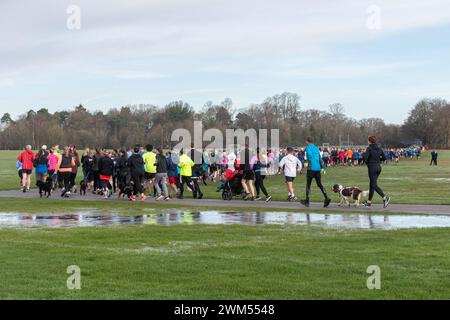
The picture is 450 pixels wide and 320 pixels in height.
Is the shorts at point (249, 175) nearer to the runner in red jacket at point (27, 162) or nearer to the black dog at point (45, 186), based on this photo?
the black dog at point (45, 186)

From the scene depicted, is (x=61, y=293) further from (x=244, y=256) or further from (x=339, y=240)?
(x=339, y=240)

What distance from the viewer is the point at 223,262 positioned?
1009 cm

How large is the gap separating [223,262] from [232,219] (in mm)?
6520

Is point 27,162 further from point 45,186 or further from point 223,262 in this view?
point 223,262

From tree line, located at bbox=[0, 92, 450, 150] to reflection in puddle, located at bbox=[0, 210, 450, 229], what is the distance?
91284 millimetres

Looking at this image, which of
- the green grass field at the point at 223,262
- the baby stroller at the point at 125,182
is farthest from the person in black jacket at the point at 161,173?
the green grass field at the point at 223,262

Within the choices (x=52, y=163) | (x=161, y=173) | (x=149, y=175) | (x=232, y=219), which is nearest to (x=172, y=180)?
(x=149, y=175)

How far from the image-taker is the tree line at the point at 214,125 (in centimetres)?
12144

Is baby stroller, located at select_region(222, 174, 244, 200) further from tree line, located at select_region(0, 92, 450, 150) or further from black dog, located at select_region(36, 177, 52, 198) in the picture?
tree line, located at select_region(0, 92, 450, 150)

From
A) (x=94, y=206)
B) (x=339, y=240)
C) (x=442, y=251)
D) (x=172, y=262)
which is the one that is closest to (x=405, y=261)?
(x=442, y=251)

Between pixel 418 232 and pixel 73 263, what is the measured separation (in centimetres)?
726

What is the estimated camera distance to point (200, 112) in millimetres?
130875

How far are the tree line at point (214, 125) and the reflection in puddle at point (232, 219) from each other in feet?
299

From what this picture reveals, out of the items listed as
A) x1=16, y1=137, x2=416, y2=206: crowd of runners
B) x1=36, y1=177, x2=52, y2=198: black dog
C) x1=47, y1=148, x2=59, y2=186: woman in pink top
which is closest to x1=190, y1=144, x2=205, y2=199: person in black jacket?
x1=16, y1=137, x2=416, y2=206: crowd of runners
